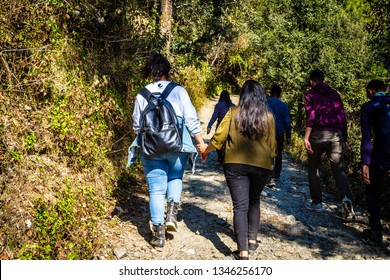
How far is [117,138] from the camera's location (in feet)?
23.8

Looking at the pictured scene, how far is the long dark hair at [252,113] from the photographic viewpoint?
168 inches

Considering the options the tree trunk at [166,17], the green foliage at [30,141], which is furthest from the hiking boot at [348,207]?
the tree trunk at [166,17]

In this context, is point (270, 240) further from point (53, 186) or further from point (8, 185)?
point (8, 185)

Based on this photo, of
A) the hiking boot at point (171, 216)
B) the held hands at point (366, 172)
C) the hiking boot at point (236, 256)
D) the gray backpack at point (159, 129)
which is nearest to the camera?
the hiking boot at point (236, 256)

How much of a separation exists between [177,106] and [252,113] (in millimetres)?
905

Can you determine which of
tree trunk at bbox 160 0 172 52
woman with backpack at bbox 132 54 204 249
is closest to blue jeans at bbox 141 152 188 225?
woman with backpack at bbox 132 54 204 249

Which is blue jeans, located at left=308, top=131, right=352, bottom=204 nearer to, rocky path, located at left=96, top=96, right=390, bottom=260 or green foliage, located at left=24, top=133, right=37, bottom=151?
rocky path, located at left=96, top=96, right=390, bottom=260

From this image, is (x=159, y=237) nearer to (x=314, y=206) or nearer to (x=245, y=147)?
(x=245, y=147)

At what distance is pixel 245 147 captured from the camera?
4.30 m

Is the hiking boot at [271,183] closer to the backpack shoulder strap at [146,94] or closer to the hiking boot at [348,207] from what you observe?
the hiking boot at [348,207]

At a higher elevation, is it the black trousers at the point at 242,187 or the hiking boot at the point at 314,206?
the black trousers at the point at 242,187

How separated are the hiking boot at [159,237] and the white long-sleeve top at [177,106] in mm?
1143

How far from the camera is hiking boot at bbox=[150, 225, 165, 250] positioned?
4832 millimetres
